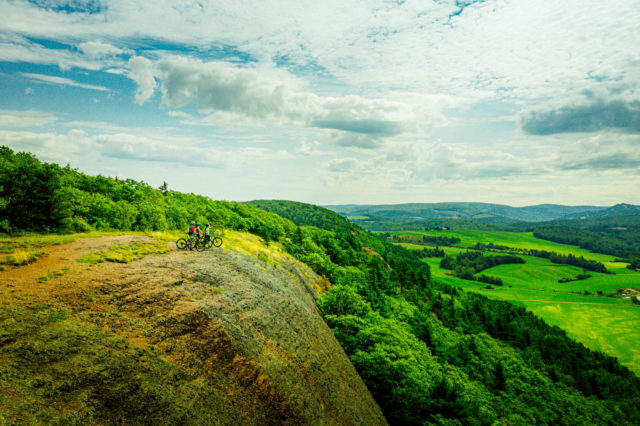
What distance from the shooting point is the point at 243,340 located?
1703 centimetres

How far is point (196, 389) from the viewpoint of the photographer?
530 inches

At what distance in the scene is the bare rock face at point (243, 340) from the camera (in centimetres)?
1486

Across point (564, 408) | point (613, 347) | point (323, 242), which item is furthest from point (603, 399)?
point (323, 242)

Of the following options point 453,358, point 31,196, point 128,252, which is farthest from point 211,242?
point 453,358

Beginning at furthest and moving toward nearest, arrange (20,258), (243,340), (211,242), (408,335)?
(408,335)
(211,242)
(243,340)
(20,258)

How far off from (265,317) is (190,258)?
27.7 feet

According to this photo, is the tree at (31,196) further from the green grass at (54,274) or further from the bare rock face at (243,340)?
the bare rock face at (243,340)

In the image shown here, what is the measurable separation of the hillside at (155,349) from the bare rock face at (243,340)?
0.07 m

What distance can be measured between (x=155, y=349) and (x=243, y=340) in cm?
482

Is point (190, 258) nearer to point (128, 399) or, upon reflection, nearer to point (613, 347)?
point (128, 399)

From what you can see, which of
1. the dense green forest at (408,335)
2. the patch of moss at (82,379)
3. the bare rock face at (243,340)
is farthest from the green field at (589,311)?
the patch of moss at (82,379)

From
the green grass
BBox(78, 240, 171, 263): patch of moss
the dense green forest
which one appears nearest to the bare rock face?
BBox(78, 240, 171, 263): patch of moss

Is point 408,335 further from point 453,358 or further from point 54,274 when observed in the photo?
point 54,274

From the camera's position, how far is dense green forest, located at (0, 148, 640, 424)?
94.3ft
